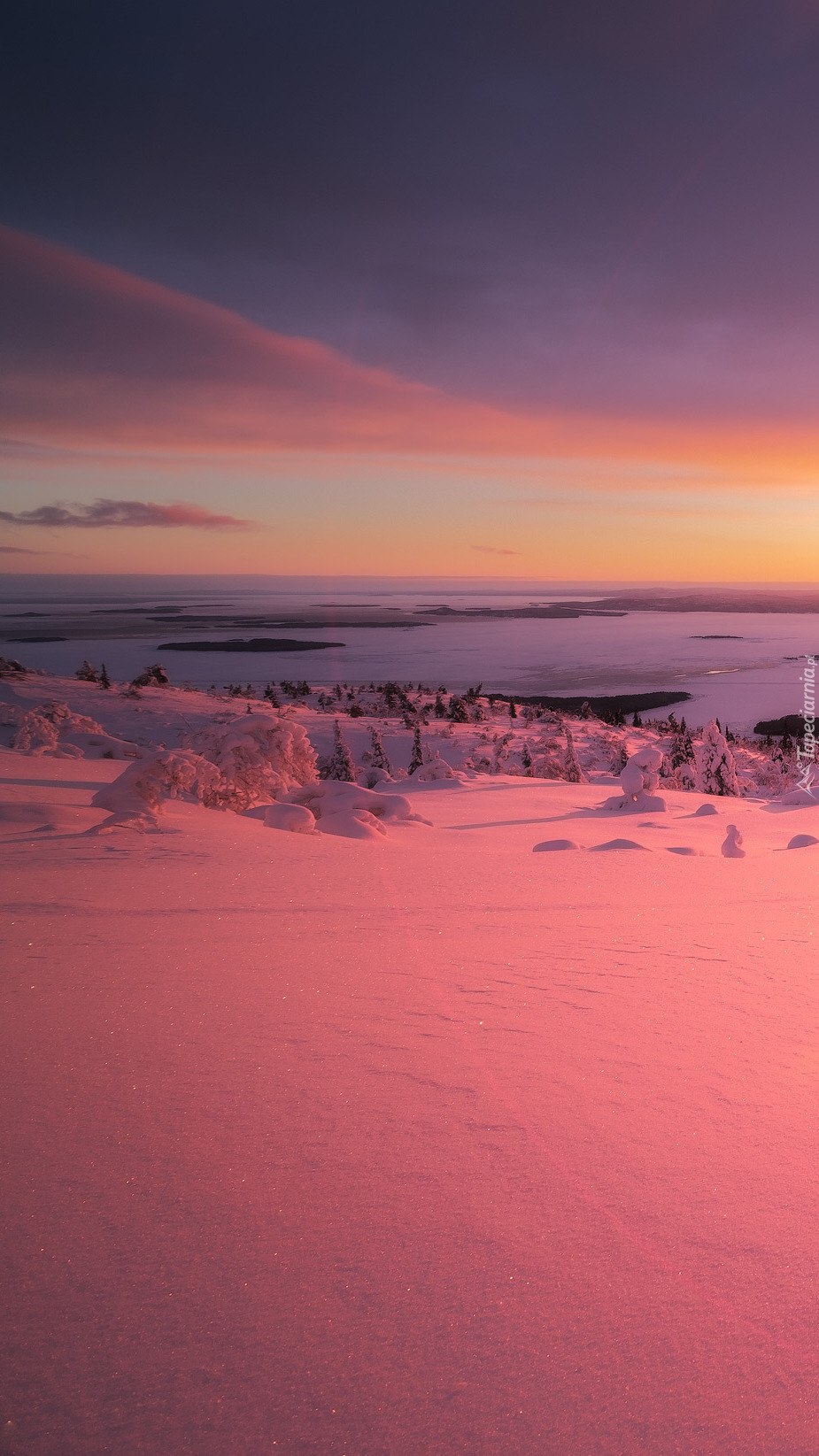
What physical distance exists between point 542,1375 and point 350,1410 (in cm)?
35

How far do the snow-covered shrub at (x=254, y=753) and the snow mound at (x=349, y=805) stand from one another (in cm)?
30

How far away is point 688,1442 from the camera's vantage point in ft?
4.13

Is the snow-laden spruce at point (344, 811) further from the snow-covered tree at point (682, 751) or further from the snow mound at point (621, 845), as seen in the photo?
the snow-covered tree at point (682, 751)

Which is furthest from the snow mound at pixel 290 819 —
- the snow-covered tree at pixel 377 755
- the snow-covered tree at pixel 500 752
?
the snow-covered tree at pixel 500 752

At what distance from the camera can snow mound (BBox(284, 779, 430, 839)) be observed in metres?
7.95

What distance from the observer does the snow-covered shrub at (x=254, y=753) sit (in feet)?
29.6

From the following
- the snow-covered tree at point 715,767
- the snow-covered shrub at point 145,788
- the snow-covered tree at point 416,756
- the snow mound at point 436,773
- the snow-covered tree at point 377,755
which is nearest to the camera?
the snow-covered shrub at point 145,788

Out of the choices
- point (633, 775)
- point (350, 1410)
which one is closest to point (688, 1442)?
point (350, 1410)

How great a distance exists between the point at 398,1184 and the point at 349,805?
705cm

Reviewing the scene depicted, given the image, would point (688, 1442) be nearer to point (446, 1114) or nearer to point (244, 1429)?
point (244, 1429)

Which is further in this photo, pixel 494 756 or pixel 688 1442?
pixel 494 756

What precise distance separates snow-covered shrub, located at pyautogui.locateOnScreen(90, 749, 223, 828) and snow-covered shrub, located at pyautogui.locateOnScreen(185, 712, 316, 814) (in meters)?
1.46

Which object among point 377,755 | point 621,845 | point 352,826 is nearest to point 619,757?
point 377,755

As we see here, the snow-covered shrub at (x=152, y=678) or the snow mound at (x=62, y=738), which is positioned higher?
the snow-covered shrub at (x=152, y=678)
